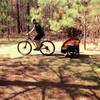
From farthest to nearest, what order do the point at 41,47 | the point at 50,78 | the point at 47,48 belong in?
the point at 41,47
the point at 47,48
the point at 50,78

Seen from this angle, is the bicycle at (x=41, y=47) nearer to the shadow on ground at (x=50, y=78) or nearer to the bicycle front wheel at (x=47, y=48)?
the bicycle front wheel at (x=47, y=48)

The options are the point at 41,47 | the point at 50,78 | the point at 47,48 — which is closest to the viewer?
the point at 50,78

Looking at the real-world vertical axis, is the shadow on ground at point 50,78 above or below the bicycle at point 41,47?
below

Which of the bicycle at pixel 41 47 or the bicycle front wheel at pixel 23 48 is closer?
the bicycle at pixel 41 47

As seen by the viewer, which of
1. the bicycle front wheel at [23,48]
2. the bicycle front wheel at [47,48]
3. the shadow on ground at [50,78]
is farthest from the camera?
the bicycle front wheel at [23,48]

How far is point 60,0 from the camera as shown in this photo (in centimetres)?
1606

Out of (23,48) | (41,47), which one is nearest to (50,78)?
(41,47)

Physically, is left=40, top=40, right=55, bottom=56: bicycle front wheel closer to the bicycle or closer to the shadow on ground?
the bicycle

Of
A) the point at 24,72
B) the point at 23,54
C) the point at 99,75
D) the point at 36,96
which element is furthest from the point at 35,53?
the point at 36,96

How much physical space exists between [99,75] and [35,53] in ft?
15.9

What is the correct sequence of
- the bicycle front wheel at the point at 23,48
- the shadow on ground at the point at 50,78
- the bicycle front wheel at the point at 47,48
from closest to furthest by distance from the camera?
the shadow on ground at the point at 50,78 → the bicycle front wheel at the point at 47,48 → the bicycle front wheel at the point at 23,48

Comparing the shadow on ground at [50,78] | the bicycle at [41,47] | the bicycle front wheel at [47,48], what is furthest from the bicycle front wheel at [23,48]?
the shadow on ground at [50,78]

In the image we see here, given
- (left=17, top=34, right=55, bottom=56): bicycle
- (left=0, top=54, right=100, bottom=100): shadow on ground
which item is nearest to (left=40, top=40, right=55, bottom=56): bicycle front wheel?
(left=17, top=34, right=55, bottom=56): bicycle

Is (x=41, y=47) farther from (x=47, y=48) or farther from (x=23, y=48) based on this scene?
(x=23, y=48)
